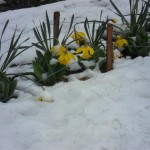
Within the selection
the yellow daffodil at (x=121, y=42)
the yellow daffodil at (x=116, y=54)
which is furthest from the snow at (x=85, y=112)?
the yellow daffodil at (x=121, y=42)

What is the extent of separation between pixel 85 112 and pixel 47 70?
70 cm

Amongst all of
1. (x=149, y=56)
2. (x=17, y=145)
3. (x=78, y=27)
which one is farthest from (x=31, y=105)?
(x=78, y=27)

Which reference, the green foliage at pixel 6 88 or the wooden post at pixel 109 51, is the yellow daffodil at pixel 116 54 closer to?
the wooden post at pixel 109 51

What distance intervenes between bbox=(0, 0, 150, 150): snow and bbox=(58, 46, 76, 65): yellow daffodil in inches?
7.5

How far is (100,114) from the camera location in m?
2.49

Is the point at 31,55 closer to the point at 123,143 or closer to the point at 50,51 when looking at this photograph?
the point at 50,51

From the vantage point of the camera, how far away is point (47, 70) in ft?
10.1

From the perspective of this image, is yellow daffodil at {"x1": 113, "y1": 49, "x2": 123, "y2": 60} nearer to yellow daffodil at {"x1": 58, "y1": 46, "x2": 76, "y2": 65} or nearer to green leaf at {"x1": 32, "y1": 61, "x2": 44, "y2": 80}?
yellow daffodil at {"x1": 58, "y1": 46, "x2": 76, "y2": 65}

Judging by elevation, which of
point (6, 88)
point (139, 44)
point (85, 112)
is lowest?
point (85, 112)

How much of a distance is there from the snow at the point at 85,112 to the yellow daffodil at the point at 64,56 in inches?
7.5

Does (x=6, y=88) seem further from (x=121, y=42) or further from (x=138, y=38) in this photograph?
(x=138, y=38)

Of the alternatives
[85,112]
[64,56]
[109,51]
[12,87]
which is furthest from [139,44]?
[12,87]

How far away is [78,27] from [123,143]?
7.67ft

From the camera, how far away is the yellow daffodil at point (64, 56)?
9.63ft
